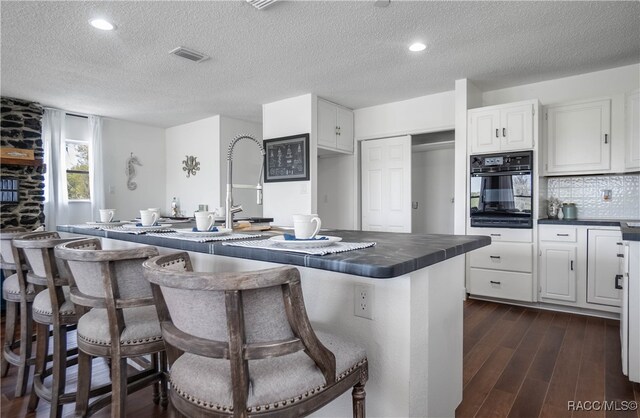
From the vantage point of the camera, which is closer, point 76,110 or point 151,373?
point 151,373

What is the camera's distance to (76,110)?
5.16 m

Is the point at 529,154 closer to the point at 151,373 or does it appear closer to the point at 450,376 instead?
the point at 450,376

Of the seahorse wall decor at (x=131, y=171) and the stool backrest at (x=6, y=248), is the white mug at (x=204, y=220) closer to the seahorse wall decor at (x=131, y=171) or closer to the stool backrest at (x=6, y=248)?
the stool backrest at (x=6, y=248)

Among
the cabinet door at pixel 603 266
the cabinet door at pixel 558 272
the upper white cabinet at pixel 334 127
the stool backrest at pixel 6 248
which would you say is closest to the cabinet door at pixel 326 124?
the upper white cabinet at pixel 334 127

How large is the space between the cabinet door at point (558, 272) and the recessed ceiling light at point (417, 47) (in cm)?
225

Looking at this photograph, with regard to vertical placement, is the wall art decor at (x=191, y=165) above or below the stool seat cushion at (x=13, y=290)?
above

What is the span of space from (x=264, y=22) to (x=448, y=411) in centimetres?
269

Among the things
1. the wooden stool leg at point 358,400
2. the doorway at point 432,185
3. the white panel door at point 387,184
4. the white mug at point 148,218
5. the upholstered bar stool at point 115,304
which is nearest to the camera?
the wooden stool leg at point 358,400

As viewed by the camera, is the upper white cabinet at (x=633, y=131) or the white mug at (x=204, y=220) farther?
the upper white cabinet at (x=633, y=131)

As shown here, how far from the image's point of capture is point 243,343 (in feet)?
2.64

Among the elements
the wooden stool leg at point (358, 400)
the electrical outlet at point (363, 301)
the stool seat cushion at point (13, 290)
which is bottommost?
the wooden stool leg at point (358, 400)

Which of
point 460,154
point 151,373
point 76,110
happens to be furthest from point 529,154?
point 76,110

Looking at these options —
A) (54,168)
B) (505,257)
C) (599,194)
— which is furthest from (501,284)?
(54,168)

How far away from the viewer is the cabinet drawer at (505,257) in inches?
143
